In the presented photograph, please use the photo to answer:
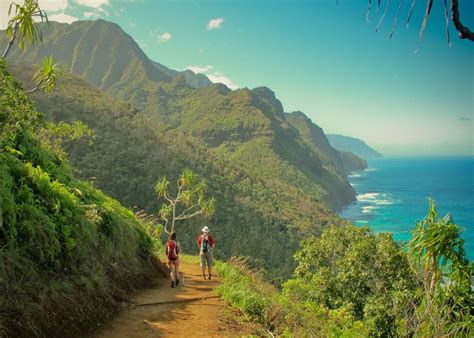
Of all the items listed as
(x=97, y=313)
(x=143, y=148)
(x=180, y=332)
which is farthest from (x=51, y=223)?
(x=143, y=148)

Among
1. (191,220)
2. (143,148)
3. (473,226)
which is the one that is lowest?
(473,226)

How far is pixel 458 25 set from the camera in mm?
2355

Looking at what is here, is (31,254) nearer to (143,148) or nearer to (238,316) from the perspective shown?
(238,316)

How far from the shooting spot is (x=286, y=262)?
59938 millimetres

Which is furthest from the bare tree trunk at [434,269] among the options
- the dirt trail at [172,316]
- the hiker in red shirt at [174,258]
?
the hiker in red shirt at [174,258]

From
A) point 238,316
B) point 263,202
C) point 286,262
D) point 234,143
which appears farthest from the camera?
point 234,143

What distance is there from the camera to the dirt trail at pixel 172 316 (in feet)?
21.6

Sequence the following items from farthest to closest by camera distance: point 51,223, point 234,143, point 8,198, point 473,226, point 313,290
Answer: point 234,143, point 473,226, point 313,290, point 51,223, point 8,198

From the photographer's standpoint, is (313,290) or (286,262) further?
(286,262)

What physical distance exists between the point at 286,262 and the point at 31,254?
56720mm

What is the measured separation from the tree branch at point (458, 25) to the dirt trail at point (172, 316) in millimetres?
6163

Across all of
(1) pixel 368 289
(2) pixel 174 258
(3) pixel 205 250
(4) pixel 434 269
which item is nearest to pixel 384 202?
(1) pixel 368 289

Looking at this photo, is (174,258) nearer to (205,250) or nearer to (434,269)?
(205,250)

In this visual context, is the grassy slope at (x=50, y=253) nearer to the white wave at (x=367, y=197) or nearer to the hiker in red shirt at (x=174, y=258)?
the hiker in red shirt at (x=174, y=258)
